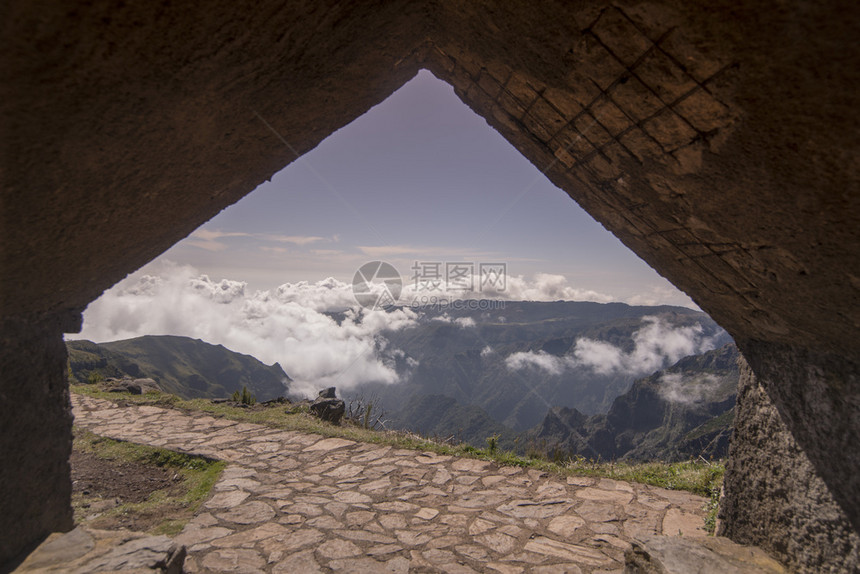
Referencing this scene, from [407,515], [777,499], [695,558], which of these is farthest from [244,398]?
[777,499]

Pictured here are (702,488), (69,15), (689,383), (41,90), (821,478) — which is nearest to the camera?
(69,15)

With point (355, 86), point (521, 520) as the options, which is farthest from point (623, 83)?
point (521, 520)

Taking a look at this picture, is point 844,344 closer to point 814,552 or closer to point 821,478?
point 821,478

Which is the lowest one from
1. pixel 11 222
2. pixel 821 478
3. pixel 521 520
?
pixel 521 520

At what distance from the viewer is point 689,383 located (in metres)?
140

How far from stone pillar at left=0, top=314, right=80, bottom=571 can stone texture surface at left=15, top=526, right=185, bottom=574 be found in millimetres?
116

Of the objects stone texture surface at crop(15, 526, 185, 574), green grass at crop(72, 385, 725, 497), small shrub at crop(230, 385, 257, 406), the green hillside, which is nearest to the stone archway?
stone texture surface at crop(15, 526, 185, 574)

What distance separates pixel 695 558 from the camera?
251 cm

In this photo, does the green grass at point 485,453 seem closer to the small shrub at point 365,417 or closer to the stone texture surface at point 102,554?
the small shrub at point 365,417

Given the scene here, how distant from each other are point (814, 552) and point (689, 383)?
167 metres

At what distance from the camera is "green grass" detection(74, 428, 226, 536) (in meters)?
4.20

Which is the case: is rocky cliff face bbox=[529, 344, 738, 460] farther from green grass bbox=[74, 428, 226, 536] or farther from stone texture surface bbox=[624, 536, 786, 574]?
stone texture surface bbox=[624, 536, 786, 574]

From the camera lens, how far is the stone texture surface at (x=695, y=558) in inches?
94.8

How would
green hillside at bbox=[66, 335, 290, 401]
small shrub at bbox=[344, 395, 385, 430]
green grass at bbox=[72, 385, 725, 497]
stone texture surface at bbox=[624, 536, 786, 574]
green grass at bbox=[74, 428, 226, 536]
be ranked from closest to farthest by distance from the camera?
stone texture surface at bbox=[624, 536, 786, 574] < green grass at bbox=[74, 428, 226, 536] < green grass at bbox=[72, 385, 725, 497] < small shrub at bbox=[344, 395, 385, 430] < green hillside at bbox=[66, 335, 290, 401]
